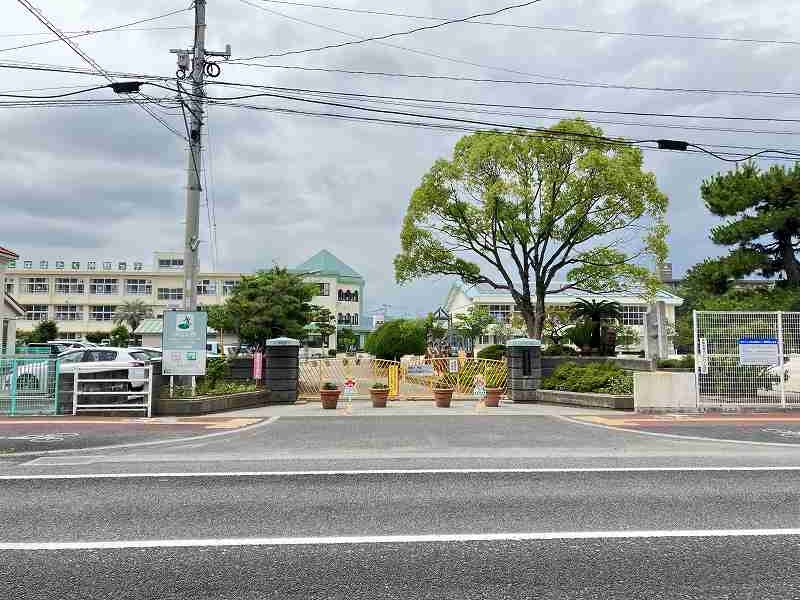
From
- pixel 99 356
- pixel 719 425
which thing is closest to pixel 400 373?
pixel 99 356

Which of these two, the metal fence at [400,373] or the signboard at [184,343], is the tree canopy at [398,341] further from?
the signboard at [184,343]

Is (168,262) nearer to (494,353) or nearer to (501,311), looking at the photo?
(501,311)

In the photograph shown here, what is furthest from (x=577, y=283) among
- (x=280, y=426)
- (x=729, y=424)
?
(x=280, y=426)

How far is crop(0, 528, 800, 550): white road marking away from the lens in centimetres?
539

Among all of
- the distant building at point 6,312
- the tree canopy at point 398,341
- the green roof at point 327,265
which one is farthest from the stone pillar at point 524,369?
Answer: the green roof at point 327,265

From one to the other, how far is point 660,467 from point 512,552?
4641 millimetres

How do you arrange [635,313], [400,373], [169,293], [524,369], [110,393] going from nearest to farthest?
1. [110,393]
2. [524,369]
3. [400,373]
4. [635,313]
5. [169,293]

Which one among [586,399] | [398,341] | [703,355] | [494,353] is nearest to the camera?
[703,355]

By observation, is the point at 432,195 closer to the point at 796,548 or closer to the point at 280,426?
the point at 280,426

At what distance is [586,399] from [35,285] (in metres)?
83.5

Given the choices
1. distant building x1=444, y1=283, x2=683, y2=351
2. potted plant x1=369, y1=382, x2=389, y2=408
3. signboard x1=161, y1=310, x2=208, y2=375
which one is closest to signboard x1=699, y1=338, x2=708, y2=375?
potted plant x1=369, y1=382, x2=389, y2=408

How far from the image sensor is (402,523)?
6047 mm

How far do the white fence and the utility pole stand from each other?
95.2 inches

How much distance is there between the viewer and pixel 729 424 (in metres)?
14.9
